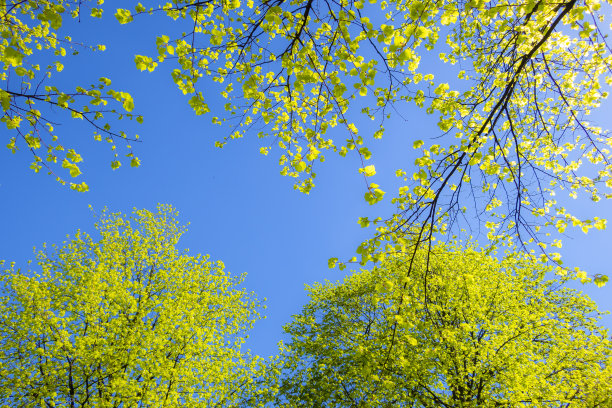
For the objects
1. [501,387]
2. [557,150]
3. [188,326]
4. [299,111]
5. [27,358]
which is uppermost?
[299,111]

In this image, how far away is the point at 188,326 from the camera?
1242cm

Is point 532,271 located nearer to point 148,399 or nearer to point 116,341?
point 148,399

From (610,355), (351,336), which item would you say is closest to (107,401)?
(351,336)

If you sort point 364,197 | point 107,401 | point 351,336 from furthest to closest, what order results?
1. point 351,336
2. point 107,401
3. point 364,197

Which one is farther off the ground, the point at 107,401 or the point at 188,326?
the point at 188,326

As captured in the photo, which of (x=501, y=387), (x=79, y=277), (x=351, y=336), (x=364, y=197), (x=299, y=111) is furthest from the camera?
(x=351, y=336)

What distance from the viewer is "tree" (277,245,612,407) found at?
421 inches

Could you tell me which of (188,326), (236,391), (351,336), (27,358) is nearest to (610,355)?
(351,336)

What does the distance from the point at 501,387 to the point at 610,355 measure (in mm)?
4931

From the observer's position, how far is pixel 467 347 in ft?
37.1

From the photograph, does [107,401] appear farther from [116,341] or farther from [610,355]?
[610,355]

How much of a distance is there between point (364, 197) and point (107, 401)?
38.0ft

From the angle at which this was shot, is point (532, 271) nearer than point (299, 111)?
No

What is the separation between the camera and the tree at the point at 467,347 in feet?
35.1
